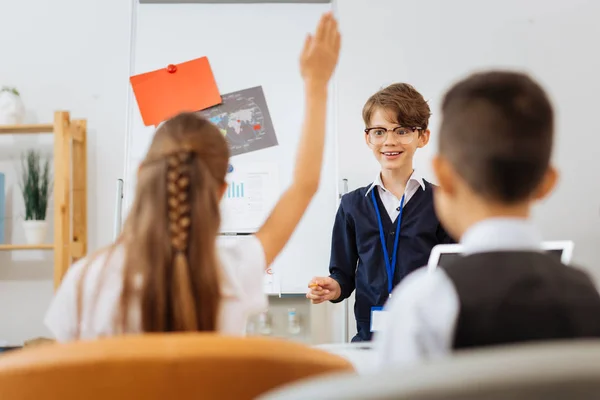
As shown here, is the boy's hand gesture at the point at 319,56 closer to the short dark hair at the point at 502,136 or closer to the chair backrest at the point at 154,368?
the short dark hair at the point at 502,136

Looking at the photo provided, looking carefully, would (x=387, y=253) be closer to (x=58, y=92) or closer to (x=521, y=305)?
(x=521, y=305)

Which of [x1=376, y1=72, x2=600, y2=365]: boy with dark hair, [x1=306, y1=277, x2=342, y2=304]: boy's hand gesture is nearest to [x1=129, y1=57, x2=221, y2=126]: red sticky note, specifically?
[x1=306, y1=277, x2=342, y2=304]: boy's hand gesture

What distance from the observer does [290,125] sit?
295 cm

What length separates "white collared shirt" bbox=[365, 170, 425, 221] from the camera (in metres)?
2.28

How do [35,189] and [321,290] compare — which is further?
[35,189]

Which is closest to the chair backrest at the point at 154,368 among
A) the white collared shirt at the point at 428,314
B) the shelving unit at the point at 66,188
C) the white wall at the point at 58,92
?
the white collared shirt at the point at 428,314

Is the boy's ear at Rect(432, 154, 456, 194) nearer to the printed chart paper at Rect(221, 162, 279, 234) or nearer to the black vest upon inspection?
the black vest

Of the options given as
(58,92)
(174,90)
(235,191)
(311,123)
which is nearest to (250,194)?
(235,191)

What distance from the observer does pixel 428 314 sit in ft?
2.57

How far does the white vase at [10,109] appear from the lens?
3018mm

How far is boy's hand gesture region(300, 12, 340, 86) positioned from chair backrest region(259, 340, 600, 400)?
2.53 feet

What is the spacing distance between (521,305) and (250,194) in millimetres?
2192

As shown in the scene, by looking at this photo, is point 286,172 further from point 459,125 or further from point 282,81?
point 459,125

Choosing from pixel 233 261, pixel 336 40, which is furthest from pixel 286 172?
pixel 233 261
